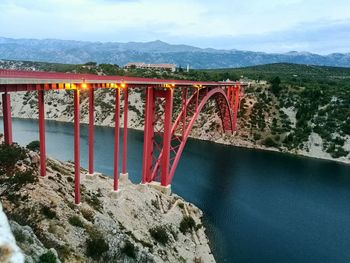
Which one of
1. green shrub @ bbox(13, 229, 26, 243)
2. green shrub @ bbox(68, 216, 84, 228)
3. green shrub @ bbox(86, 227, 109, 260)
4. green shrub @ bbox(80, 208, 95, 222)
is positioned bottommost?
green shrub @ bbox(86, 227, 109, 260)

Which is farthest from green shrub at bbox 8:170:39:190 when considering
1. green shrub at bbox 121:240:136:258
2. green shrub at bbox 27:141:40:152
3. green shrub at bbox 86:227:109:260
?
green shrub at bbox 27:141:40:152

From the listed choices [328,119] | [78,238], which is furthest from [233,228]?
[328,119]

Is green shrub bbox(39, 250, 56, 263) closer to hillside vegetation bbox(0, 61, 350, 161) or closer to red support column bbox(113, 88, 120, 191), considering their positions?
red support column bbox(113, 88, 120, 191)

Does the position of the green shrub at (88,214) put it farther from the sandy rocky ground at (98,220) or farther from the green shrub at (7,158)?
the green shrub at (7,158)

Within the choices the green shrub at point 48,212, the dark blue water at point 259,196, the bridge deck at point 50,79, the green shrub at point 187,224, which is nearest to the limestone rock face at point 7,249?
the bridge deck at point 50,79

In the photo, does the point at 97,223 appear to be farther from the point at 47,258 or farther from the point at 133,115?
the point at 133,115
